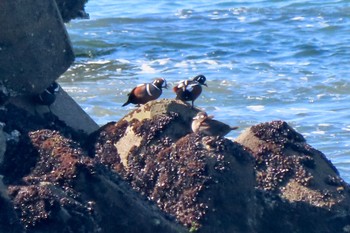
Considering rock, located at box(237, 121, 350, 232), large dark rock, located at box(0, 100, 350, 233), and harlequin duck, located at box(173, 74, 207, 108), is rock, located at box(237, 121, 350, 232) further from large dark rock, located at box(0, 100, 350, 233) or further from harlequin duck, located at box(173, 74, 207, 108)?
harlequin duck, located at box(173, 74, 207, 108)

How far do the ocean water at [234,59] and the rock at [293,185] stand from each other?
220 cm

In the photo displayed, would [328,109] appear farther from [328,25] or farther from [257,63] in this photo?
[328,25]

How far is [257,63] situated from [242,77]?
110cm

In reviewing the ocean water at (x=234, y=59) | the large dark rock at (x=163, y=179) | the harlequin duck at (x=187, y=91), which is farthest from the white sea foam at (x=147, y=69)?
the large dark rock at (x=163, y=179)

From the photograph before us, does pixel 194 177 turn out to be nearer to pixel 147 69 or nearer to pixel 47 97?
pixel 47 97

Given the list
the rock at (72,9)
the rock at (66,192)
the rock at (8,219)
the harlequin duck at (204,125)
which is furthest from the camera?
the rock at (72,9)

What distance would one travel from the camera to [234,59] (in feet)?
45.0

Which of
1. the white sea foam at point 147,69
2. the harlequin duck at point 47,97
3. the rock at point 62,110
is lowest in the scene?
the white sea foam at point 147,69

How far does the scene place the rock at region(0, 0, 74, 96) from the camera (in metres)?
5.57

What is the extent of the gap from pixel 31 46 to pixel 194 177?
1571 mm

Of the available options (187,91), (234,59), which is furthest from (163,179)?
(234,59)

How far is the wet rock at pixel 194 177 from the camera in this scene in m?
4.79

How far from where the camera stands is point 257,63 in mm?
13258

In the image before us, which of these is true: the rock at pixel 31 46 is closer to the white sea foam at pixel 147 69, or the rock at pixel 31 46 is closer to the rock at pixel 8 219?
the rock at pixel 8 219
